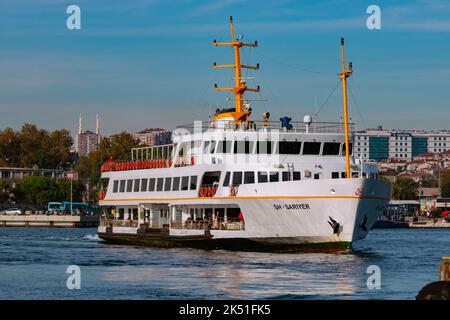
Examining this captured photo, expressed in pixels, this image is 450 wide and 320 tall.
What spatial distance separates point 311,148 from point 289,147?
149cm

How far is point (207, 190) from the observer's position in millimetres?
59375

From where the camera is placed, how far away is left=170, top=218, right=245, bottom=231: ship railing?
57.4 m

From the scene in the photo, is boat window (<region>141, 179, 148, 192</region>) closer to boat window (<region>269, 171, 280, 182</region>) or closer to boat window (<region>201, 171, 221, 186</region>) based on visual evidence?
boat window (<region>201, 171, 221, 186</region>)

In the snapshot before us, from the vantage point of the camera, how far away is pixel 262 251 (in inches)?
2217

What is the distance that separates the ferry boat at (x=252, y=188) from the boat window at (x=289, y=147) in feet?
0.19

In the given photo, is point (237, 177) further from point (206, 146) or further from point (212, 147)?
point (206, 146)

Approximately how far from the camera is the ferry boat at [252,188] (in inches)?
2096

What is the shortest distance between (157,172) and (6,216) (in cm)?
9454

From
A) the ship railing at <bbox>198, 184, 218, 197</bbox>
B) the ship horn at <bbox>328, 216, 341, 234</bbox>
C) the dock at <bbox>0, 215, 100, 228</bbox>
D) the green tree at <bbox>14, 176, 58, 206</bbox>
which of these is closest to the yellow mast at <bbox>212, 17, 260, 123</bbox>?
the ship railing at <bbox>198, 184, 218, 197</bbox>

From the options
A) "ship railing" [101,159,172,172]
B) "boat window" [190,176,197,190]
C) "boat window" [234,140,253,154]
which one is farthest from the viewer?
"ship railing" [101,159,172,172]

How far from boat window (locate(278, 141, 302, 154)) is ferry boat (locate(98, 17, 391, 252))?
0.06 metres

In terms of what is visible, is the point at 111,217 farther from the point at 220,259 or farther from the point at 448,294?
the point at 448,294
